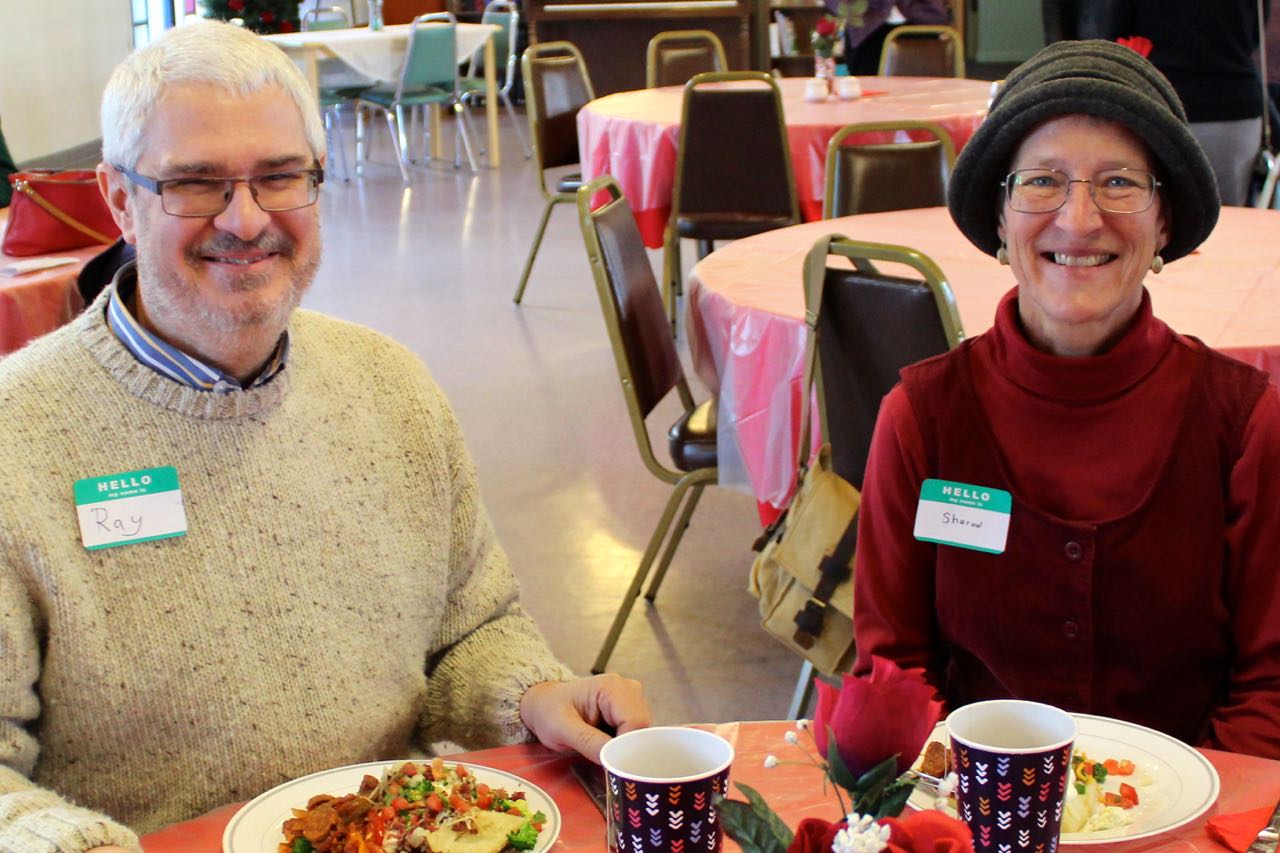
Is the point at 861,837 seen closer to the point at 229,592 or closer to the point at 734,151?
the point at 229,592

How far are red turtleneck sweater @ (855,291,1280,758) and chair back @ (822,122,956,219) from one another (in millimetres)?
2390

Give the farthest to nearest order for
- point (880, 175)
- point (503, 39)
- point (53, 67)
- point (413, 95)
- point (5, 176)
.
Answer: point (503, 39) → point (413, 95) → point (53, 67) → point (880, 175) → point (5, 176)

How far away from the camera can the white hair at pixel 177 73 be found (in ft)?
4.25

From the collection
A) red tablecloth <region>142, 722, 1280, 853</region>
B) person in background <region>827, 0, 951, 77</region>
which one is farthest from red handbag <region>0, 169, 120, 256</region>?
person in background <region>827, 0, 951, 77</region>

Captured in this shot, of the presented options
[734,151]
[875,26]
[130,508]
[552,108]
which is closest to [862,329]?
[130,508]

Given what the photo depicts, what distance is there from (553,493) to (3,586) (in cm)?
290

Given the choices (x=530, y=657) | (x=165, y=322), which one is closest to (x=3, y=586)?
(x=165, y=322)

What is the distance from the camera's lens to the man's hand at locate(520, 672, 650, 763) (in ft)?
4.09

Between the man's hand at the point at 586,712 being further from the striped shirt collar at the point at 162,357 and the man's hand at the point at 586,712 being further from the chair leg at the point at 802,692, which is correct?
the chair leg at the point at 802,692

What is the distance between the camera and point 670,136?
5156mm

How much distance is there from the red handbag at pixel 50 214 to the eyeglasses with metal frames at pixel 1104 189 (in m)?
2.27

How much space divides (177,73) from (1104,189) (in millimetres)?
940

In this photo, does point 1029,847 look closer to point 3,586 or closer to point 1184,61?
point 3,586

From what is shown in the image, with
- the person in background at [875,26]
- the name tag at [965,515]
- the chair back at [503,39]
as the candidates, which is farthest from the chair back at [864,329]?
the chair back at [503,39]
